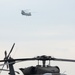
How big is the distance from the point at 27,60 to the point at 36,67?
10.5ft

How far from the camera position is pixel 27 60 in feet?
286

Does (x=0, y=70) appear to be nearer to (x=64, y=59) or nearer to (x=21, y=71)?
(x=21, y=71)

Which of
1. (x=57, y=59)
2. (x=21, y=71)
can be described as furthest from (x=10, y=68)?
(x=57, y=59)

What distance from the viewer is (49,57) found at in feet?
287

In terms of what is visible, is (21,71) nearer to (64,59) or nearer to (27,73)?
(27,73)

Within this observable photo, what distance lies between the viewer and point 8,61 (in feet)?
293

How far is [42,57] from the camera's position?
8750 cm

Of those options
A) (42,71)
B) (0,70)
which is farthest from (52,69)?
(0,70)

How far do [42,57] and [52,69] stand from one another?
10.1 feet

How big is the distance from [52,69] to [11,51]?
6.76 meters

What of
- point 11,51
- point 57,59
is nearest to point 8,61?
point 11,51

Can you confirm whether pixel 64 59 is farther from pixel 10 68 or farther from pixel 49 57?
pixel 10 68

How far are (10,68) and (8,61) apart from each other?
84.7 inches

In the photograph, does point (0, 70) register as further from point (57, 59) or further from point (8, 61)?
point (57, 59)
